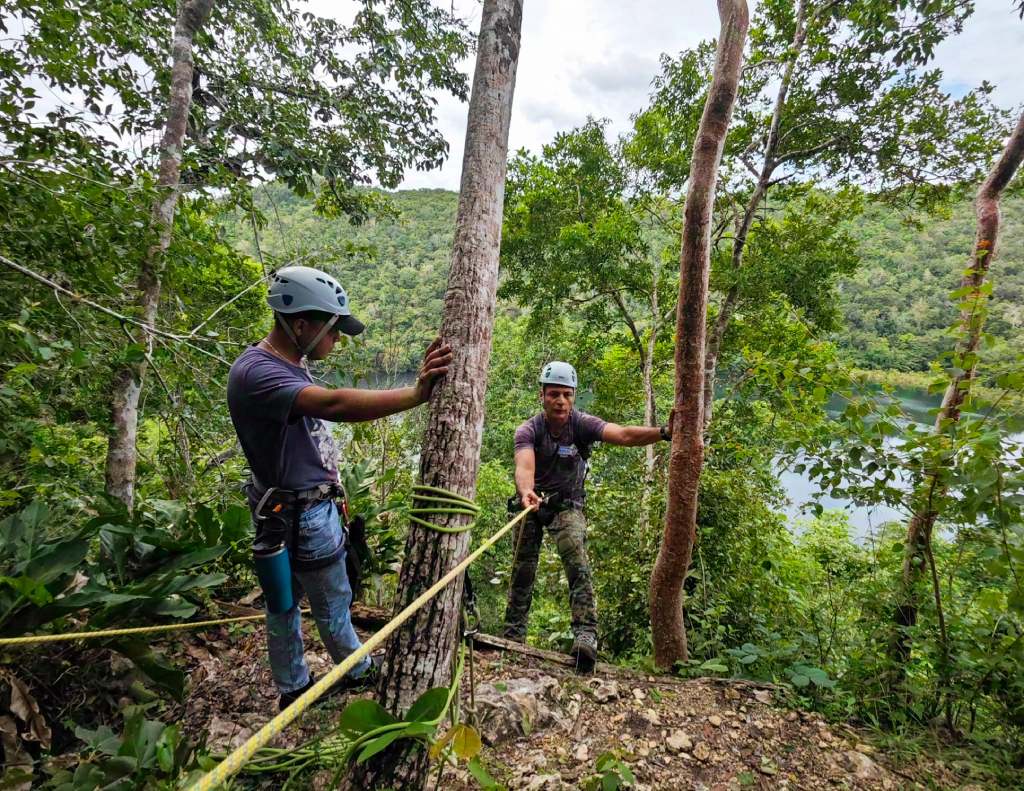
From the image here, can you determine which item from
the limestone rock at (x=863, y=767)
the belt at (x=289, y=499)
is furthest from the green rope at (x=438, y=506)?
the limestone rock at (x=863, y=767)

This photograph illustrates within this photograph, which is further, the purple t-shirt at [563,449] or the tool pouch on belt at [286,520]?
the purple t-shirt at [563,449]

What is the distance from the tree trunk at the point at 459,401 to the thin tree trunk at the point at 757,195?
6349mm

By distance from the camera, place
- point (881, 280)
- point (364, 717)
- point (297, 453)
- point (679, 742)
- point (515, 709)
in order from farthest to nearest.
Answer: point (881, 280)
point (515, 709)
point (679, 742)
point (297, 453)
point (364, 717)

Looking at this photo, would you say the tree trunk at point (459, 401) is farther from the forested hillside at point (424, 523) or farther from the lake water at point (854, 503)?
the lake water at point (854, 503)

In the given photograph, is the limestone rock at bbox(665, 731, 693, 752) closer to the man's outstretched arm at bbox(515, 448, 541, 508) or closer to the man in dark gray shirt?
the man's outstretched arm at bbox(515, 448, 541, 508)

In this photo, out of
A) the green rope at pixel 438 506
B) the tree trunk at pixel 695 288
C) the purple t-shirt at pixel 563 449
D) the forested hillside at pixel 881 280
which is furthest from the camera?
the forested hillside at pixel 881 280

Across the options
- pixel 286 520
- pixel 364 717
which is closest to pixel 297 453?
pixel 286 520

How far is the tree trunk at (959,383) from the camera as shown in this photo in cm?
217

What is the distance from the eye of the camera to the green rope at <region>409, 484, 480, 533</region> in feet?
5.40

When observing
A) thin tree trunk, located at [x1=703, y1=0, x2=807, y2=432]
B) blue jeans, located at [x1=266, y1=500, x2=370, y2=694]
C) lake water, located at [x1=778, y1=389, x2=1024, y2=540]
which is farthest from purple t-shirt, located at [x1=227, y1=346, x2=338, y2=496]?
thin tree trunk, located at [x1=703, y1=0, x2=807, y2=432]

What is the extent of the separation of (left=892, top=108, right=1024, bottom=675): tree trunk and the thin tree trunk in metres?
4.16

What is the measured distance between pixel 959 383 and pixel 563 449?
2221 mm

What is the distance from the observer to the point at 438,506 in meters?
1.68

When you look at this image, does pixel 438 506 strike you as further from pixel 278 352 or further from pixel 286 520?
pixel 278 352
